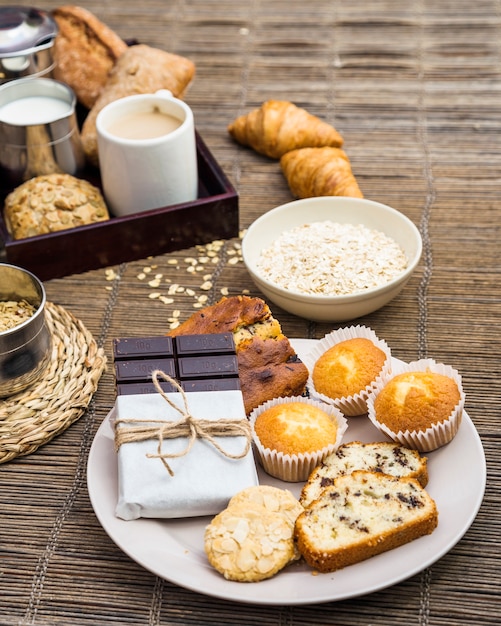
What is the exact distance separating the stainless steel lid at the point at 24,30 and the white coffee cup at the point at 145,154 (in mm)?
408

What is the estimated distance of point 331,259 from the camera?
2215 mm

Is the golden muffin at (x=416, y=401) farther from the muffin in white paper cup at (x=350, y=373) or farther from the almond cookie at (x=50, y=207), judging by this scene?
the almond cookie at (x=50, y=207)

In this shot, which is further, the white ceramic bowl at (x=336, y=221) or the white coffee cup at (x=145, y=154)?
the white coffee cup at (x=145, y=154)

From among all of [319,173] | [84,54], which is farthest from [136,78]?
[319,173]

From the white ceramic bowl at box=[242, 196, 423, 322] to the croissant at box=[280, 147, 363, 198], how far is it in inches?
5.5

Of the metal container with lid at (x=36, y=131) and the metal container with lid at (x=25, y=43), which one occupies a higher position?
the metal container with lid at (x=25, y=43)

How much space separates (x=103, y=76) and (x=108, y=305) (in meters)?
0.91

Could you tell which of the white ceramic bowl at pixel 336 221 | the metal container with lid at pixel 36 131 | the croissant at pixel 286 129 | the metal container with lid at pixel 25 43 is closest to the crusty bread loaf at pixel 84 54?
the metal container with lid at pixel 25 43

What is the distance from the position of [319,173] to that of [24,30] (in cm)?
105

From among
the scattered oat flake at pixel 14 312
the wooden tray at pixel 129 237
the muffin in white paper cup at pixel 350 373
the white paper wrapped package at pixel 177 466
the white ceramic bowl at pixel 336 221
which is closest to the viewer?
the white paper wrapped package at pixel 177 466

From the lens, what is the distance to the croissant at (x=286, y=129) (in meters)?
2.75

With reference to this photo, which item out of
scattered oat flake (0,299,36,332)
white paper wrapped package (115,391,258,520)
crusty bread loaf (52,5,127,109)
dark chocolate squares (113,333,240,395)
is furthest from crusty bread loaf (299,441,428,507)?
crusty bread loaf (52,5,127,109)

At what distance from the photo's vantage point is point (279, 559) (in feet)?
4.82

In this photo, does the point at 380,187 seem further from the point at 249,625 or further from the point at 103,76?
the point at 249,625
